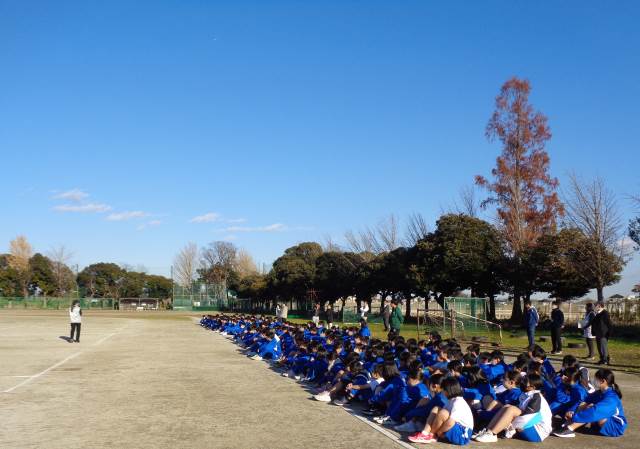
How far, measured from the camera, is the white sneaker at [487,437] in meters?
7.81

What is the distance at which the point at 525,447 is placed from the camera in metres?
7.64

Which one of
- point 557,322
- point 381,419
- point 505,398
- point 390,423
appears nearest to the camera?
point 505,398

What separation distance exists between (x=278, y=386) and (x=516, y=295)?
1069 inches

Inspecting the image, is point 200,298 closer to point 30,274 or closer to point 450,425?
point 30,274

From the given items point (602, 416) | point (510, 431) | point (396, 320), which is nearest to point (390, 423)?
point (510, 431)

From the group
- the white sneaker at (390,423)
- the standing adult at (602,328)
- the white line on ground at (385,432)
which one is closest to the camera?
the white line on ground at (385,432)

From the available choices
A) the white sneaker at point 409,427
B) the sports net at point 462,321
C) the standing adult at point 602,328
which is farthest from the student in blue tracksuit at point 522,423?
the sports net at point 462,321

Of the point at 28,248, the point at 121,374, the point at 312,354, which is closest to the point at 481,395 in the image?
the point at 312,354

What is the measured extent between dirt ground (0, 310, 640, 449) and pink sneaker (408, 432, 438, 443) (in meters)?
0.23

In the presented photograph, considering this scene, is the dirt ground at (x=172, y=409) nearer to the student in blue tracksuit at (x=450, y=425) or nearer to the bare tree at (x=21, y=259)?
the student in blue tracksuit at (x=450, y=425)

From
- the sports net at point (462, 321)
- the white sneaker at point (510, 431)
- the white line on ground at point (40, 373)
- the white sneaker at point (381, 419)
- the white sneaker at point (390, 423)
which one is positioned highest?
the sports net at point (462, 321)

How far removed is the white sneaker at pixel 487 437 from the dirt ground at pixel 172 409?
0.15m

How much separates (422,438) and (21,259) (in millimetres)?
98974

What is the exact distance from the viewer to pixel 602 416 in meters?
8.23
